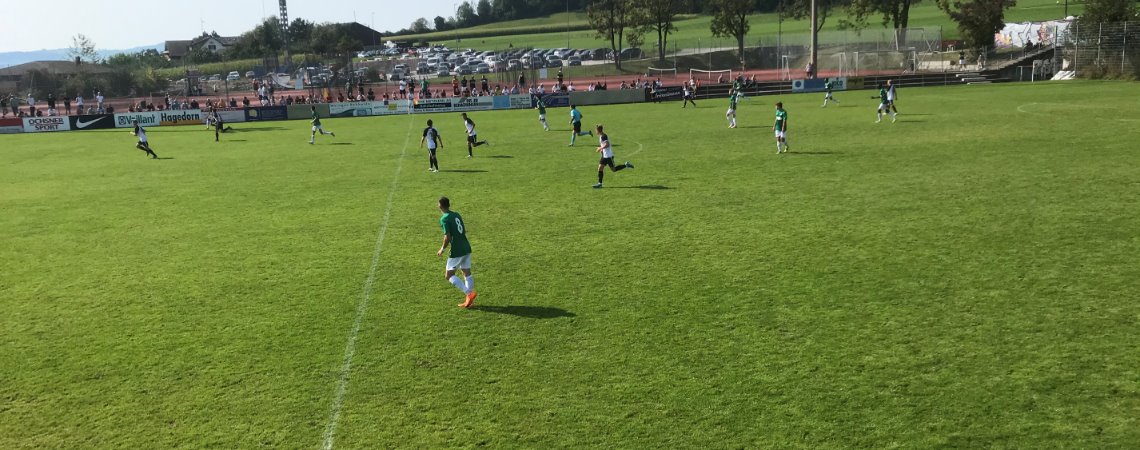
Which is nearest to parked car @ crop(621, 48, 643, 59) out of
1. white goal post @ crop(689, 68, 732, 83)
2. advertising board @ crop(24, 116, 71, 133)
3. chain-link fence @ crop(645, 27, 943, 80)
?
chain-link fence @ crop(645, 27, 943, 80)

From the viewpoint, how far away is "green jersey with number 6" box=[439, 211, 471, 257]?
44.7ft

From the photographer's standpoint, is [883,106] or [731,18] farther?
[731,18]

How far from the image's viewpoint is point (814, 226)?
18.4 meters

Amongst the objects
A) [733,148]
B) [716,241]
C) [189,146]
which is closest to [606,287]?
[716,241]

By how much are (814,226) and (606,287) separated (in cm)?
624

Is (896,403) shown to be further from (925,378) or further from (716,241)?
(716,241)

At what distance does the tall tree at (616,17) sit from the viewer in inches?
3484

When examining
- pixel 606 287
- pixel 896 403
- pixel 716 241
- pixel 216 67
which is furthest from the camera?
pixel 216 67

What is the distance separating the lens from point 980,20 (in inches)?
2682

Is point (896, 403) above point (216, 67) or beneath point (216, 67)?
beneath

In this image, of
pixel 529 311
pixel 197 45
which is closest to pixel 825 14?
pixel 529 311

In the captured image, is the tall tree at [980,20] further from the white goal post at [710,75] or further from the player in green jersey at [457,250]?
the player in green jersey at [457,250]

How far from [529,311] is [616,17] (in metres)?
83.1

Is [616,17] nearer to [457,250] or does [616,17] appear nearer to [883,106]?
[883,106]
